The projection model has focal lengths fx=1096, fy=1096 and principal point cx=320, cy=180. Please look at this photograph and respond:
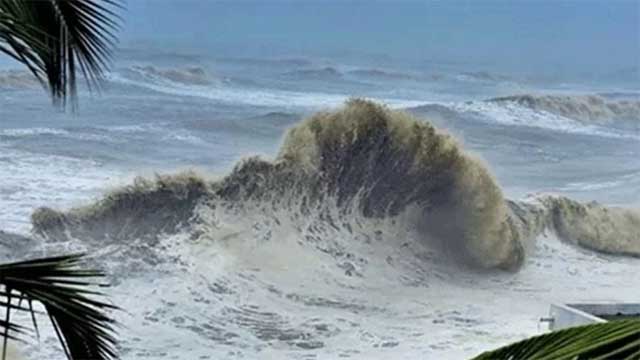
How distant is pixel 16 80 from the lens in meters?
4.43

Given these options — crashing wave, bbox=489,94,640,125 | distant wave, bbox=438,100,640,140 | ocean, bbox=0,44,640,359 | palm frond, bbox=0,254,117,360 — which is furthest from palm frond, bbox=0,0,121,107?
crashing wave, bbox=489,94,640,125

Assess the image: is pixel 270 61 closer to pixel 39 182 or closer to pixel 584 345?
pixel 39 182

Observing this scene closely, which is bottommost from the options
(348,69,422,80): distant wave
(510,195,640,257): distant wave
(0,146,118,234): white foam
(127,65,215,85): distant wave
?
(510,195,640,257): distant wave

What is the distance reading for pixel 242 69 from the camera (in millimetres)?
4910

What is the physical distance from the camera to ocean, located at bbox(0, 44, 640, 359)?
14.3ft

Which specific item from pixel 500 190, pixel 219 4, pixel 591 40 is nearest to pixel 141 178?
pixel 219 4

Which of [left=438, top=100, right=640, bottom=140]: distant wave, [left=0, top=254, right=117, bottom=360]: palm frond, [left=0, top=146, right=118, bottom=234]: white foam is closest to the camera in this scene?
[left=0, top=254, right=117, bottom=360]: palm frond

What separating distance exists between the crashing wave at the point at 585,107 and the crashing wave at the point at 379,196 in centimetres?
44

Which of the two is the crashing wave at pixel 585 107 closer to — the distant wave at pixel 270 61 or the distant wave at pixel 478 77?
the distant wave at pixel 478 77

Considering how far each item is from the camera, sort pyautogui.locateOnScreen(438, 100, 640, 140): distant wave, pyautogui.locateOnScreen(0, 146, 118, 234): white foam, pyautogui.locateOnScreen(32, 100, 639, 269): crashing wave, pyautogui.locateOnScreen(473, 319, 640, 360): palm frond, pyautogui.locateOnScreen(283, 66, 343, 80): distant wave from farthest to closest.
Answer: pyautogui.locateOnScreen(438, 100, 640, 140): distant wave < pyautogui.locateOnScreen(283, 66, 343, 80): distant wave < pyautogui.locateOnScreen(32, 100, 639, 269): crashing wave < pyautogui.locateOnScreen(0, 146, 118, 234): white foam < pyautogui.locateOnScreen(473, 319, 640, 360): palm frond

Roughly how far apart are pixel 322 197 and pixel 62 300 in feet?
13.1

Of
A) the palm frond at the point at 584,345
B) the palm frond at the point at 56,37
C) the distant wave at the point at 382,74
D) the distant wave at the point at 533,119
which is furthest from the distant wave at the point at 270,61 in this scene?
the palm frond at the point at 584,345

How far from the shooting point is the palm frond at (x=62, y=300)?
834 millimetres

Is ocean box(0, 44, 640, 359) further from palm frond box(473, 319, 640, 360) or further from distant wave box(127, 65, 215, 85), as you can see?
palm frond box(473, 319, 640, 360)
